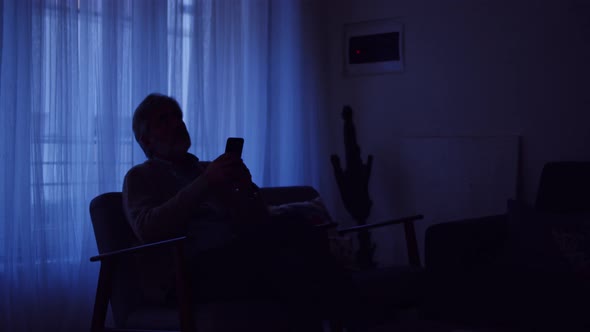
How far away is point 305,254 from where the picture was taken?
2197mm

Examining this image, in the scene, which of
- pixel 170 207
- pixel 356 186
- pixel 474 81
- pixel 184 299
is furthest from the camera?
pixel 356 186

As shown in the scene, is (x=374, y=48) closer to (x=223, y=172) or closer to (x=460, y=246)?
(x=460, y=246)

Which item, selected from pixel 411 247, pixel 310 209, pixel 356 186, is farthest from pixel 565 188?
pixel 356 186

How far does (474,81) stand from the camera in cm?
408

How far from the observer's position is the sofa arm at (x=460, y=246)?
2908 mm

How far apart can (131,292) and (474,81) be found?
98.7 inches

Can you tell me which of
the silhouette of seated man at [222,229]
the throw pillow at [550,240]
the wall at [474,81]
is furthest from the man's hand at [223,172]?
the wall at [474,81]

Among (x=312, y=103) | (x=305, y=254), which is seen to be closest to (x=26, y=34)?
(x=305, y=254)

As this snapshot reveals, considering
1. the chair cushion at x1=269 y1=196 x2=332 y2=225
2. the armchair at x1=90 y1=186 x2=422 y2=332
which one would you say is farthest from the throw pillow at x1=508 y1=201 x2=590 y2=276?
the armchair at x1=90 y1=186 x2=422 y2=332

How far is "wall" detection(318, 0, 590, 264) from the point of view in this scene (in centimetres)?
377

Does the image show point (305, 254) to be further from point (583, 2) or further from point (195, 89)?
point (583, 2)

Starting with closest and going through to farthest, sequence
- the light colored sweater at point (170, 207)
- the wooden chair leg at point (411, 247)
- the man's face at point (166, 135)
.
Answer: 1. the light colored sweater at point (170, 207)
2. the man's face at point (166, 135)
3. the wooden chair leg at point (411, 247)

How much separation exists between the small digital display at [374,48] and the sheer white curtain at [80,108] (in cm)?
82

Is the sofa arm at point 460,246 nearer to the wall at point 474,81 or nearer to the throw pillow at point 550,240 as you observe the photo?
the throw pillow at point 550,240
